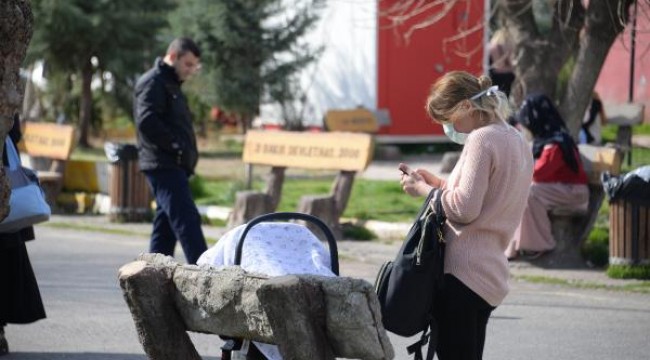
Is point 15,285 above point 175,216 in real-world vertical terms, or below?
below

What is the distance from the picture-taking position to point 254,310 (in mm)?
5078

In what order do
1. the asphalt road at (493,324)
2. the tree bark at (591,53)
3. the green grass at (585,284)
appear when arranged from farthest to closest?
the tree bark at (591,53)
the green grass at (585,284)
the asphalt road at (493,324)

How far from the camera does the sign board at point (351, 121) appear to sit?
A: 69.7 ft

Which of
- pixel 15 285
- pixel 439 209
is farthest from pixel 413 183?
pixel 15 285

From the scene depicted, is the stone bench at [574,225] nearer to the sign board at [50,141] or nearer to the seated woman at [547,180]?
the seated woman at [547,180]

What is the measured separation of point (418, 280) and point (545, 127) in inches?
241

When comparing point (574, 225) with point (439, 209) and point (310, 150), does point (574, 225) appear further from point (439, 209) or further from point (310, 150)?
point (439, 209)

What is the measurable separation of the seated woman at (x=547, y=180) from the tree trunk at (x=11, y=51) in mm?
6275

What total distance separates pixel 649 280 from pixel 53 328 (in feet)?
16.3

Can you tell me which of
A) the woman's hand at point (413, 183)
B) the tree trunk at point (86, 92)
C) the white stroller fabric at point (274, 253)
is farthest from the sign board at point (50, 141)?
the woman's hand at point (413, 183)

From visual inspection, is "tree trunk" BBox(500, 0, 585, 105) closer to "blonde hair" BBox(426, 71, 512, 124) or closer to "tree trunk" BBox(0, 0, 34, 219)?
"blonde hair" BBox(426, 71, 512, 124)

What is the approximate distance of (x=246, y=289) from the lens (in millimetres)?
5078

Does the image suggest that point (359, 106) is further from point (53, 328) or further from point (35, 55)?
point (53, 328)

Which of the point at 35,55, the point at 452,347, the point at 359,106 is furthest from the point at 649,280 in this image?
the point at 35,55
